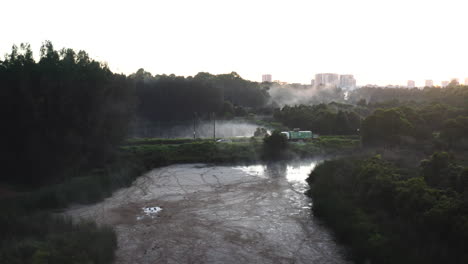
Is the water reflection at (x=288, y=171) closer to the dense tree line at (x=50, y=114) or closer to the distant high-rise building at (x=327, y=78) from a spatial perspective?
the dense tree line at (x=50, y=114)

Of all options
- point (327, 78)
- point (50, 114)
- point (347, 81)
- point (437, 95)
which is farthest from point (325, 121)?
point (347, 81)

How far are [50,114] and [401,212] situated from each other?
1397 centimetres

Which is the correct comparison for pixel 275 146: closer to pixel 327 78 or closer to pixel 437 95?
pixel 437 95

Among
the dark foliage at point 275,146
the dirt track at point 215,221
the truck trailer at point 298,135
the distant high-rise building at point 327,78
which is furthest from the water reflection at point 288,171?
the distant high-rise building at point 327,78

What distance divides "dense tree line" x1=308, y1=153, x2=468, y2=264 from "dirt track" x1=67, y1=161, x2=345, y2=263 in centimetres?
77

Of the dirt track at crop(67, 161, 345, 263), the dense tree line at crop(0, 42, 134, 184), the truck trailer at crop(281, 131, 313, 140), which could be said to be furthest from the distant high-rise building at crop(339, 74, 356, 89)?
the dense tree line at crop(0, 42, 134, 184)

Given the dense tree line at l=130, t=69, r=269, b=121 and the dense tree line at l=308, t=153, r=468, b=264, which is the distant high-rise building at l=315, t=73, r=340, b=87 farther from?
the dense tree line at l=308, t=153, r=468, b=264

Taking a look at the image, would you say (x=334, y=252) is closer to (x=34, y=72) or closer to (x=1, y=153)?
(x=1, y=153)

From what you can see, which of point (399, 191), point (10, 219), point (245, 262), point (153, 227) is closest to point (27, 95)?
point (10, 219)

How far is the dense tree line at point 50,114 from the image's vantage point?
50.8 ft

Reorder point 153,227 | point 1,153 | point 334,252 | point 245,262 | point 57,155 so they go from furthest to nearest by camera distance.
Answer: point 57,155, point 1,153, point 153,227, point 334,252, point 245,262

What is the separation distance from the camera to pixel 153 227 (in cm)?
1245

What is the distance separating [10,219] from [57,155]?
6463 mm

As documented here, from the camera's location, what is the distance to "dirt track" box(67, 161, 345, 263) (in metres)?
10.3
